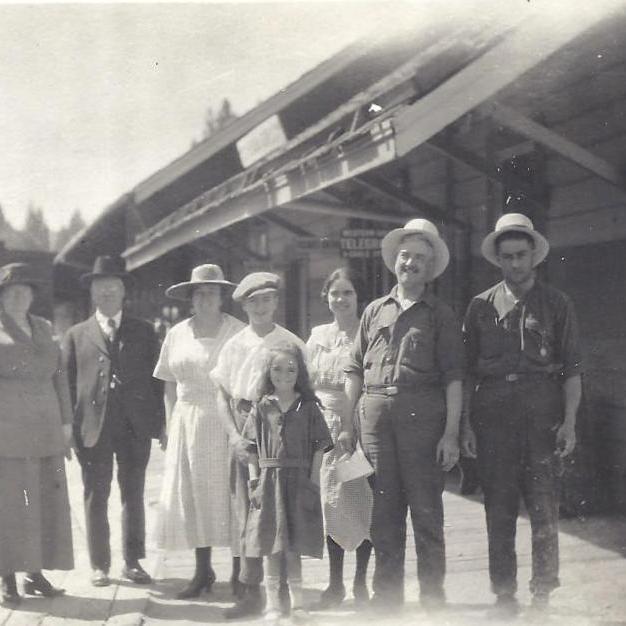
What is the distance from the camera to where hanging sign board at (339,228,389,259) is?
22.8ft

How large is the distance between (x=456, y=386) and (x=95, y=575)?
2297 mm

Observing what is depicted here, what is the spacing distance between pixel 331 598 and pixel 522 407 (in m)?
1.31

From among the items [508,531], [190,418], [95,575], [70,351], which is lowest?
[95,575]

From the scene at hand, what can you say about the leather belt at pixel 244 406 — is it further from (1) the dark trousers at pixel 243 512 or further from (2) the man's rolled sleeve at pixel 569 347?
(2) the man's rolled sleeve at pixel 569 347

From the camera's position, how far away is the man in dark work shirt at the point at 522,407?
12.6 ft

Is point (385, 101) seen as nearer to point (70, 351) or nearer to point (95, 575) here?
point (70, 351)

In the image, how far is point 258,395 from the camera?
3988 mm

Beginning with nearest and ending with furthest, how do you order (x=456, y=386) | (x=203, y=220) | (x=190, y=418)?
(x=456, y=386) → (x=190, y=418) → (x=203, y=220)

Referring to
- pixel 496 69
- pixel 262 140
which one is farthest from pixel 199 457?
pixel 262 140

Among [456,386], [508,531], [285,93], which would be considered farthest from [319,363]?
[285,93]

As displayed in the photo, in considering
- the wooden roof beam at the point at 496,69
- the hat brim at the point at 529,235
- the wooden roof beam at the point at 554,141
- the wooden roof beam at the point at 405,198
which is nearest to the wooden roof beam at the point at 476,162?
the wooden roof beam at the point at 405,198

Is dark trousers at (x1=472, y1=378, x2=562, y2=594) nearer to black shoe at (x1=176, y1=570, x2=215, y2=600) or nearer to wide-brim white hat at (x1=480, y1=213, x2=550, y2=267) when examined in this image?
wide-brim white hat at (x1=480, y1=213, x2=550, y2=267)

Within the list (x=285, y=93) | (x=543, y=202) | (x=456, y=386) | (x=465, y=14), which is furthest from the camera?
(x=285, y=93)

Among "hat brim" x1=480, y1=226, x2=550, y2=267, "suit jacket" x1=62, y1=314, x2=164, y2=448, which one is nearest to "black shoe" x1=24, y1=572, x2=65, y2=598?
"suit jacket" x1=62, y1=314, x2=164, y2=448
